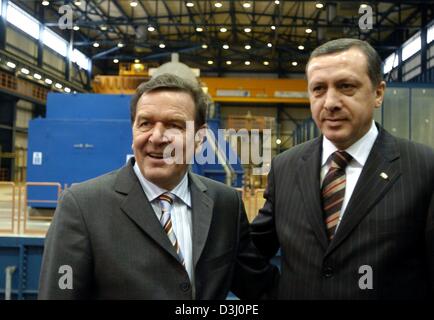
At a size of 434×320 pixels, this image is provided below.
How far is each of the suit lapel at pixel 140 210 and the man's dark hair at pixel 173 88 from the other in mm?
356

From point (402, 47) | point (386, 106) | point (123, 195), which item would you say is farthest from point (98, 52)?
point (386, 106)

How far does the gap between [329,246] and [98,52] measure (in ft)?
20.0

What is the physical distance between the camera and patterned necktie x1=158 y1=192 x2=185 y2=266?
6.51ft

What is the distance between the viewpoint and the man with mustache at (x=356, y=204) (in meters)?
2.00

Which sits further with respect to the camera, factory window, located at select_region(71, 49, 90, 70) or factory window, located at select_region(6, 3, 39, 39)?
factory window, located at select_region(71, 49, 90, 70)

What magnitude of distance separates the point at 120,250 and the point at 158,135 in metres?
0.59

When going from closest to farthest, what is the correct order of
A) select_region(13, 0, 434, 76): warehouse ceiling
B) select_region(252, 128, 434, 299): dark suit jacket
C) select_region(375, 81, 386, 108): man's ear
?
select_region(252, 128, 434, 299): dark suit jacket, select_region(375, 81, 386, 108): man's ear, select_region(13, 0, 434, 76): warehouse ceiling

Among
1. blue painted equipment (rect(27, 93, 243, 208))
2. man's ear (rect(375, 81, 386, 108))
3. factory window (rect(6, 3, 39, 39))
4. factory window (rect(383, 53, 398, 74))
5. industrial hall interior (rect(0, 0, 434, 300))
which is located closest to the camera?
man's ear (rect(375, 81, 386, 108))

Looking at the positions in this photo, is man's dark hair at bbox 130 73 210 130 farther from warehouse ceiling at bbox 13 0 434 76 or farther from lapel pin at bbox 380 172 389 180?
warehouse ceiling at bbox 13 0 434 76

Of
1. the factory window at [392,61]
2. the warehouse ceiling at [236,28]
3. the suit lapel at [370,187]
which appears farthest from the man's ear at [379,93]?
the factory window at [392,61]

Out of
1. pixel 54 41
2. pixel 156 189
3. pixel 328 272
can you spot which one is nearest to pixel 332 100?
pixel 328 272

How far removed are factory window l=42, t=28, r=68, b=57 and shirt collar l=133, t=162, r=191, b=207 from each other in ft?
12.3

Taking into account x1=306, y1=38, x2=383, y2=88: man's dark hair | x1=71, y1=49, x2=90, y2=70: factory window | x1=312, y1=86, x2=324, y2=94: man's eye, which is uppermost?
x1=71, y1=49, x2=90, y2=70: factory window

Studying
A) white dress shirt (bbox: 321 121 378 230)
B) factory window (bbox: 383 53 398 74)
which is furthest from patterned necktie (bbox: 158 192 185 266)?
factory window (bbox: 383 53 398 74)
